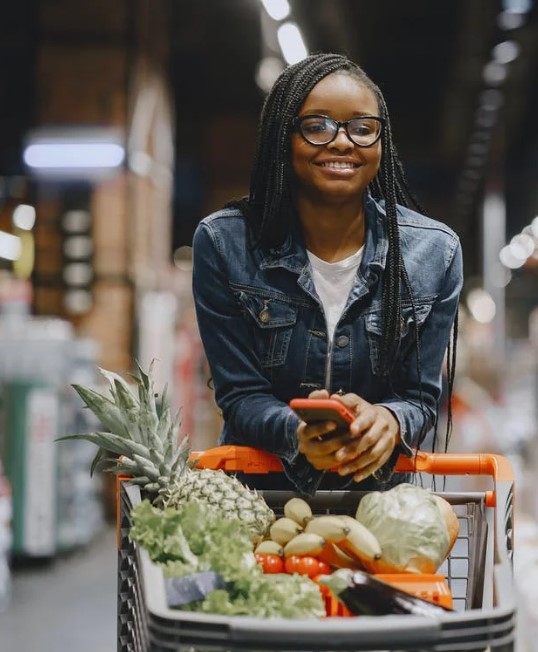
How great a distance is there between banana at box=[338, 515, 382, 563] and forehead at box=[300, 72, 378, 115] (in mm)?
788

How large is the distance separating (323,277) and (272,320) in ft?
0.48

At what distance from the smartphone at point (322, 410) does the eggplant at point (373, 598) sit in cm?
27

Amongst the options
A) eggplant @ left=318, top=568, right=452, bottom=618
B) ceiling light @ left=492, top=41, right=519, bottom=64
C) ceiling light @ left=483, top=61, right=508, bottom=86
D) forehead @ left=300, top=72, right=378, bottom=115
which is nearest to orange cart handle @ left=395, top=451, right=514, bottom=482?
eggplant @ left=318, top=568, right=452, bottom=618

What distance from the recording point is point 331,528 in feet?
6.26

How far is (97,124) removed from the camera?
1040 centimetres

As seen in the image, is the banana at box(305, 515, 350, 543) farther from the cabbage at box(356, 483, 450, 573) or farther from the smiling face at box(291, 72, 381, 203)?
the smiling face at box(291, 72, 381, 203)

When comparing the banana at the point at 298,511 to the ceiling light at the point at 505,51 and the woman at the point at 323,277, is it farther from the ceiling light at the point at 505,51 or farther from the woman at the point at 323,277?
the ceiling light at the point at 505,51

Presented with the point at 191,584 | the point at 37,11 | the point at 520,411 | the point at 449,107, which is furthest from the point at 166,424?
the point at 449,107

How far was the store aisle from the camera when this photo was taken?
5922 mm

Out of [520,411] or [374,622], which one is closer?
[374,622]

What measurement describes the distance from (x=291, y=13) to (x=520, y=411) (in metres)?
6.77

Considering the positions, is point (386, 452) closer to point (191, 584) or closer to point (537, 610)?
point (191, 584)

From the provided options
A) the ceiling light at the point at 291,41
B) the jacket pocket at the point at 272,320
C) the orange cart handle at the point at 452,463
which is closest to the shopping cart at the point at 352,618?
the orange cart handle at the point at 452,463

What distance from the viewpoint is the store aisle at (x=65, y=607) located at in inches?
233
